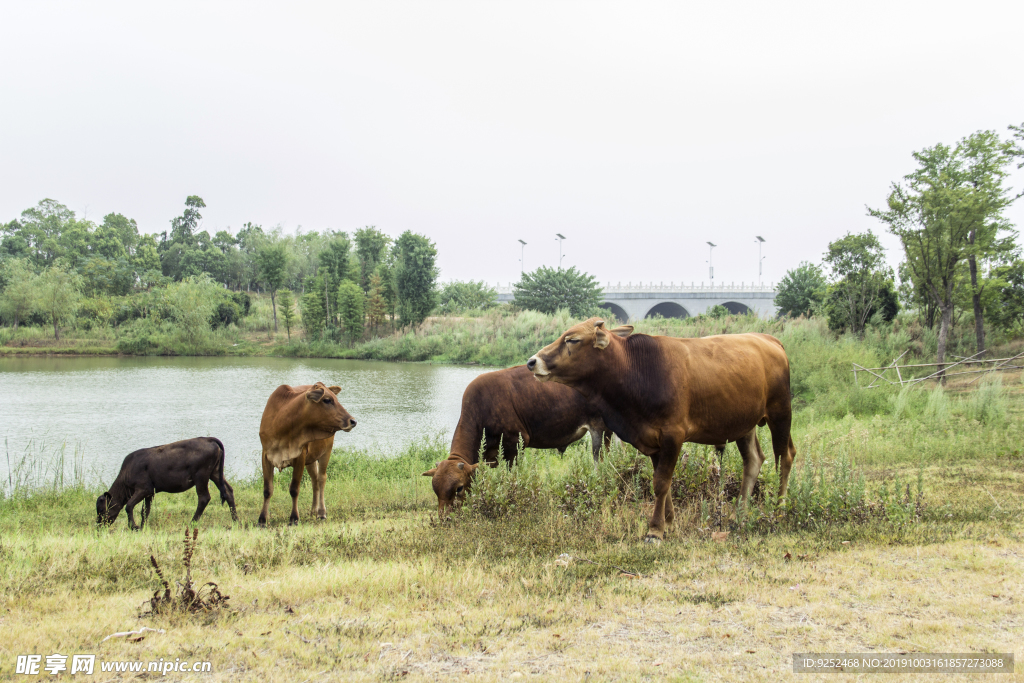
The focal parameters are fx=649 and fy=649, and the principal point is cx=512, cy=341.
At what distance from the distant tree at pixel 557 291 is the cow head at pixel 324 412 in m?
51.6

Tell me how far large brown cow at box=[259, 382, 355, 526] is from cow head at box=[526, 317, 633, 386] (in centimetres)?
320

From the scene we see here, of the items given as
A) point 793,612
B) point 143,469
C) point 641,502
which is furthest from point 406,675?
point 143,469

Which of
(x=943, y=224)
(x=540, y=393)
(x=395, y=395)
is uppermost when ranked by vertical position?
(x=943, y=224)

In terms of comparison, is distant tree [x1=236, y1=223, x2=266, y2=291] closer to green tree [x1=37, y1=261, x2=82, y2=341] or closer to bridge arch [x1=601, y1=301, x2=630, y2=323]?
green tree [x1=37, y1=261, x2=82, y2=341]

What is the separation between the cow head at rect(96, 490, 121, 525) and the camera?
24.7 feet

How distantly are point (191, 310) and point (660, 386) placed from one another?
177 feet

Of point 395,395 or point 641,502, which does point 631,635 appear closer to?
point 641,502

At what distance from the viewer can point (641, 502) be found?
662 cm

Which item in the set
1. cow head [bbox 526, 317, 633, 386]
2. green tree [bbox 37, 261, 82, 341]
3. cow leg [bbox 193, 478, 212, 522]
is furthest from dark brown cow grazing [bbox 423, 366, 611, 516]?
green tree [bbox 37, 261, 82, 341]

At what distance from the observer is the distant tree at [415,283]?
54.1m

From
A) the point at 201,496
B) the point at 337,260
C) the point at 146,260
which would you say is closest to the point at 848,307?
the point at 201,496

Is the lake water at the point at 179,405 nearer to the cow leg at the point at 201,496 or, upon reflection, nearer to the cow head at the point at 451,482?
the cow leg at the point at 201,496

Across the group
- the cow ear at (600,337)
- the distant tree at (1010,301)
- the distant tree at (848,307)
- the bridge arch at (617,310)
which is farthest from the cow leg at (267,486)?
the bridge arch at (617,310)

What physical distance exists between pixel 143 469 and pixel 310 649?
504cm
